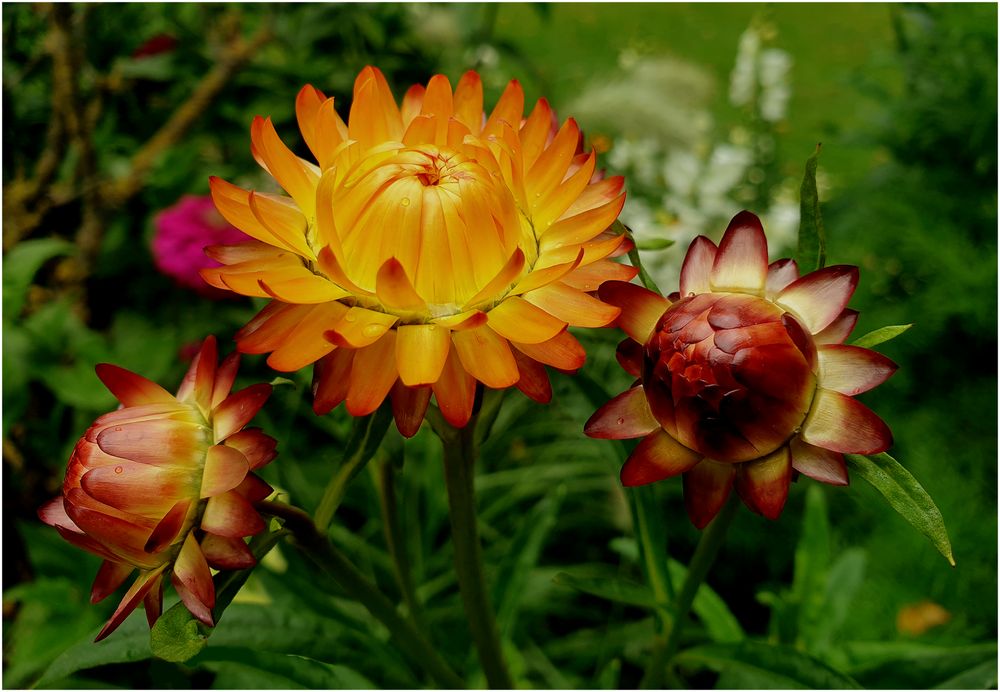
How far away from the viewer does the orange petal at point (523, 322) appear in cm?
55

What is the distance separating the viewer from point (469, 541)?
72cm

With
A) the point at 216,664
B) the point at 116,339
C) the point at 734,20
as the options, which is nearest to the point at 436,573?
the point at 116,339

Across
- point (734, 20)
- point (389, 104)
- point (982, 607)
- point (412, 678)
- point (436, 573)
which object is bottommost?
point (436, 573)

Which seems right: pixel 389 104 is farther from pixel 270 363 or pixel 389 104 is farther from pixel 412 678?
pixel 412 678

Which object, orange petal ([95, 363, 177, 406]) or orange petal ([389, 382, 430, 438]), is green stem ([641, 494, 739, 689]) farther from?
orange petal ([95, 363, 177, 406])

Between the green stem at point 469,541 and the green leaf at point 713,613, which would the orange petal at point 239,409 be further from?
the green leaf at point 713,613

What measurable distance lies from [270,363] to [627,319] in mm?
235

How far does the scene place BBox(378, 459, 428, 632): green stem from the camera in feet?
2.78

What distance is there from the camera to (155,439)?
57 centimetres

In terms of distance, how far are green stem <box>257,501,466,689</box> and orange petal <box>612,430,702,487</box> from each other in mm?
227

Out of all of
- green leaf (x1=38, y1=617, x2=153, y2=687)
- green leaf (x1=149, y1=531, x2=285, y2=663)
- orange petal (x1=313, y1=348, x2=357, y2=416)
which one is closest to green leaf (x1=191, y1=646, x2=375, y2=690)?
green leaf (x1=38, y1=617, x2=153, y2=687)

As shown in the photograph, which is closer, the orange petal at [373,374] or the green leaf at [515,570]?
the orange petal at [373,374]

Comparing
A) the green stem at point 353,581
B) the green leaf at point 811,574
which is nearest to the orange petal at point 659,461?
the green stem at point 353,581

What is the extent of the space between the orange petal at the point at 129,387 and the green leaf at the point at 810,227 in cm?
47
